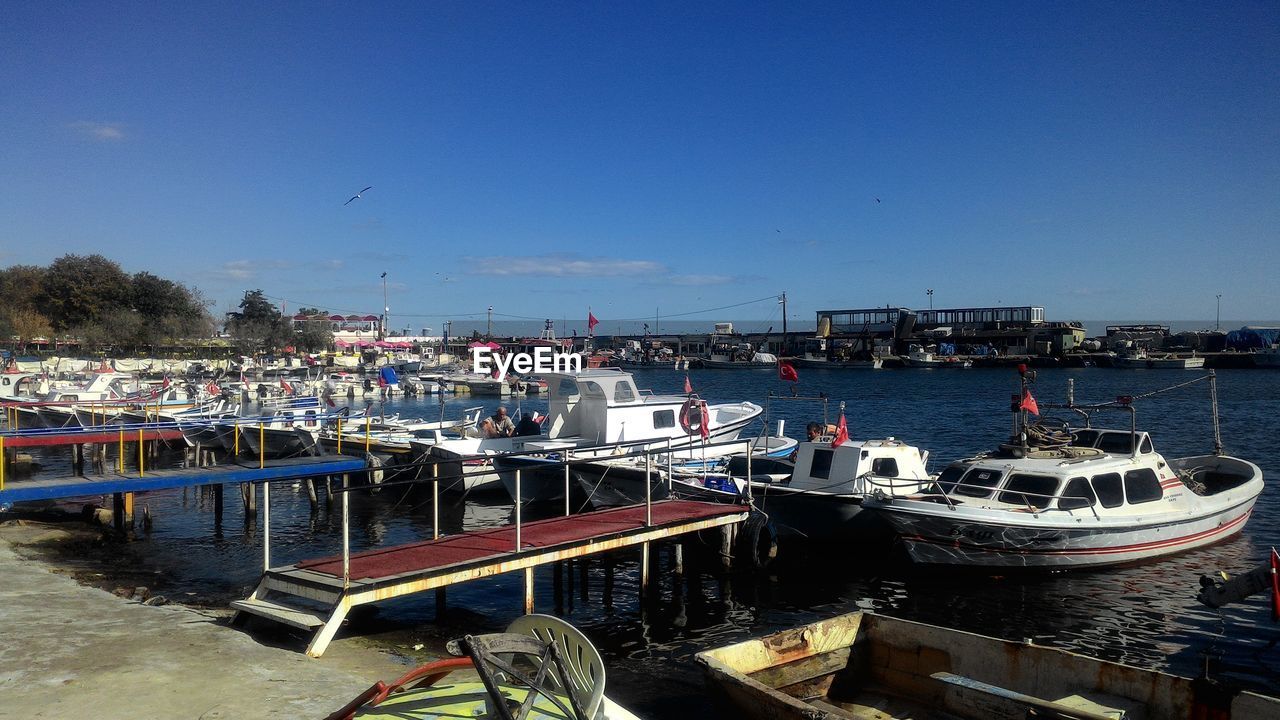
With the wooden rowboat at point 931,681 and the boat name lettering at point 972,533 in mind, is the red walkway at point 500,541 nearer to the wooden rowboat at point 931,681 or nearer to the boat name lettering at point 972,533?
the boat name lettering at point 972,533

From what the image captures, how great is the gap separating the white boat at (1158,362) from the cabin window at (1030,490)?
109 metres

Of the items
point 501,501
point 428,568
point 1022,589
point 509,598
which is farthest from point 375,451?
point 1022,589

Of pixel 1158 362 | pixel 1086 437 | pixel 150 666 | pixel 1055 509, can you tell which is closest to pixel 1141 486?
pixel 1086 437

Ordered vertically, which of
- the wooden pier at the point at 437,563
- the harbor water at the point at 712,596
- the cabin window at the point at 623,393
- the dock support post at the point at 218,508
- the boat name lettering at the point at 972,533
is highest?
the cabin window at the point at 623,393

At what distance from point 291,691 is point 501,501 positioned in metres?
17.9

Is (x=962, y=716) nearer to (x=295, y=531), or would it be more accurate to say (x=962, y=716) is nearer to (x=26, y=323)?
(x=295, y=531)

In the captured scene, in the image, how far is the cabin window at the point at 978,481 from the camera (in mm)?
18000

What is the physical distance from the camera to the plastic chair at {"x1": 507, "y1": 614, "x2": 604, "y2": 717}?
5.69 metres

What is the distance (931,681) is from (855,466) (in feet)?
29.9

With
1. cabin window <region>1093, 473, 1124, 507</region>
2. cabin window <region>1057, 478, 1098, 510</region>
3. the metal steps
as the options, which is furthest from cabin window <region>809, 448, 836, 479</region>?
the metal steps

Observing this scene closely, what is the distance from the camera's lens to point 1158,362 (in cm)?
11125

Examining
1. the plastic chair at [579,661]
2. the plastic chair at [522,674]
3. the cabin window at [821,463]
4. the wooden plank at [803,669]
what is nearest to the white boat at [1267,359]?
the cabin window at [821,463]

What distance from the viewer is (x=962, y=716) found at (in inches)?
386

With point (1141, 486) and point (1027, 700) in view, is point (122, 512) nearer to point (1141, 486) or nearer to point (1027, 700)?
point (1027, 700)
